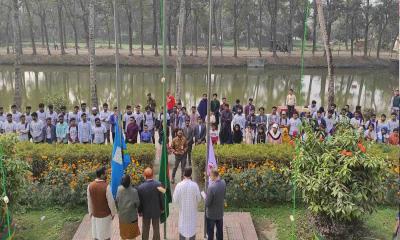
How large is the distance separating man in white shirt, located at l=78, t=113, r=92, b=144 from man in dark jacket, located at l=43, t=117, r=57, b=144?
0.84m

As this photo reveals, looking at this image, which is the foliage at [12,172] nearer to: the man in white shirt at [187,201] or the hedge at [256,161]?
the man in white shirt at [187,201]

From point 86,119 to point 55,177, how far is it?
121 inches

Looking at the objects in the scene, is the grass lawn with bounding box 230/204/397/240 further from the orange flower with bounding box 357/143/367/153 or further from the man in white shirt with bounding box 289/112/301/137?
the man in white shirt with bounding box 289/112/301/137

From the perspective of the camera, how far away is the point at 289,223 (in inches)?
335

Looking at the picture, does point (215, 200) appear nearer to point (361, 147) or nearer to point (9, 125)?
point (361, 147)

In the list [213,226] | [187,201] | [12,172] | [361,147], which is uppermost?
[361,147]

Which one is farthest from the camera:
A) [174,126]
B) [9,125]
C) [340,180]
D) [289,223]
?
[174,126]

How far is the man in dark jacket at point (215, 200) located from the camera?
22.7 ft

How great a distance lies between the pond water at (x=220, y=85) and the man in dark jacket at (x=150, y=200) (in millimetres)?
17650

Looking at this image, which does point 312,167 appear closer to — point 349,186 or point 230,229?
point 349,186

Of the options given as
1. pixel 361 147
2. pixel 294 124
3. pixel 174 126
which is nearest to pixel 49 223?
pixel 174 126

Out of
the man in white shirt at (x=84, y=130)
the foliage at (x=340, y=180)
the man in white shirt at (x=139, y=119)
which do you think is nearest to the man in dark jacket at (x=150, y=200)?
the foliage at (x=340, y=180)

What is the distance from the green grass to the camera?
26.2 ft

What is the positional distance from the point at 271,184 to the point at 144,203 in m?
3.29
